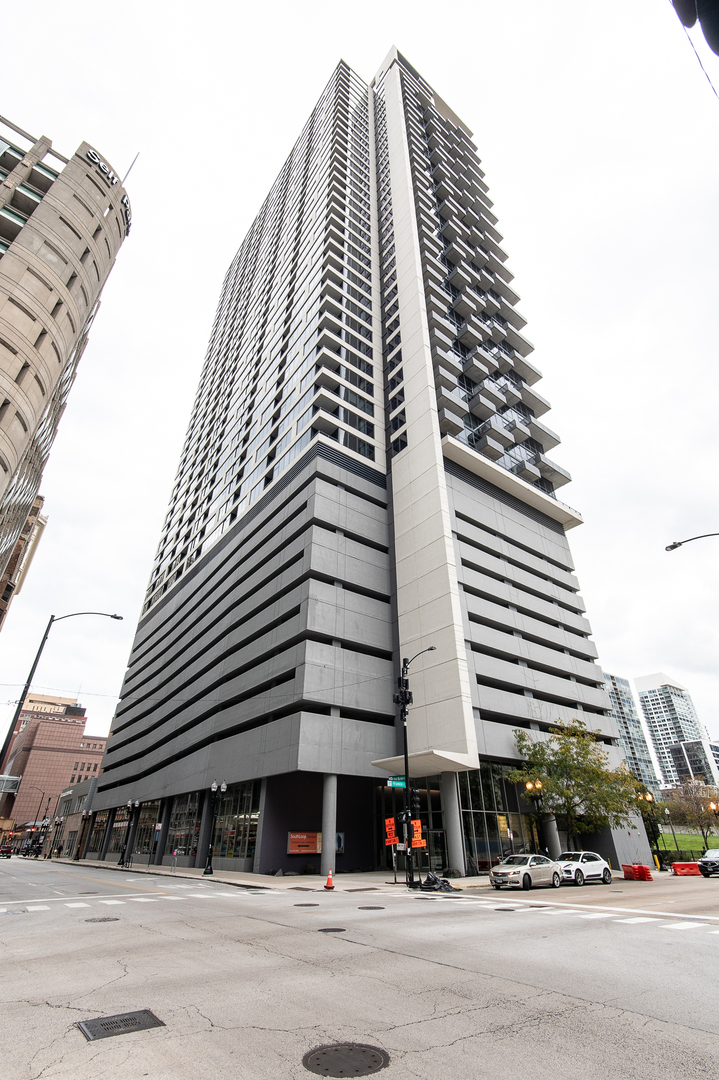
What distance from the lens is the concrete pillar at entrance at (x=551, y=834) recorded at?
37469 mm

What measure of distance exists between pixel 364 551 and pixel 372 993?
35.6 m

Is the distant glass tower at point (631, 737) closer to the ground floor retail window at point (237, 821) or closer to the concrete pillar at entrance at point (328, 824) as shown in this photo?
the ground floor retail window at point (237, 821)

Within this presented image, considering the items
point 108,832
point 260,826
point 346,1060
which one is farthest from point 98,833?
point 346,1060

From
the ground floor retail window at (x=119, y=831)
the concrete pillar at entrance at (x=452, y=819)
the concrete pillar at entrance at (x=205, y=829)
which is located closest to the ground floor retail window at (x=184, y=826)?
the concrete pillar at entrance at (x=205, y=829)

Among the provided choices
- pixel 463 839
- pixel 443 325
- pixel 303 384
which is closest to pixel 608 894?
pixel 463 839

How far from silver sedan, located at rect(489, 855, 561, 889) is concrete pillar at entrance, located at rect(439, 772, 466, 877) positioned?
265 inches

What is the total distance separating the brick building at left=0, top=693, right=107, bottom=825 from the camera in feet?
489

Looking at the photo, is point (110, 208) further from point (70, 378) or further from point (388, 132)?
point (388, 132)

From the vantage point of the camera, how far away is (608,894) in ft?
67.1

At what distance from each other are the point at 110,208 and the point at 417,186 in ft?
129

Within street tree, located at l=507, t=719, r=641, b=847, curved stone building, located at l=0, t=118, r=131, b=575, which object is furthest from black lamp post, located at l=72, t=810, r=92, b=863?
street tree, located at l=507, t=719, r=641, b=847

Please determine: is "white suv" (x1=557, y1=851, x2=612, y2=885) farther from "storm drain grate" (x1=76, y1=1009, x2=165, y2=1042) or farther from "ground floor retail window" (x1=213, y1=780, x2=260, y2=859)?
"storm drain grate" (x1=76, y1=1009, x2=165, y2=1042)

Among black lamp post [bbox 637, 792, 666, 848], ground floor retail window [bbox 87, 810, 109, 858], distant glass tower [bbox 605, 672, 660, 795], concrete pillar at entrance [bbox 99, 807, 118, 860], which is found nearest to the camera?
black lamp post [bbox 637, 792, 666, 848]

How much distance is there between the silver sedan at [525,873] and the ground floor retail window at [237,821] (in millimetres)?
18725
